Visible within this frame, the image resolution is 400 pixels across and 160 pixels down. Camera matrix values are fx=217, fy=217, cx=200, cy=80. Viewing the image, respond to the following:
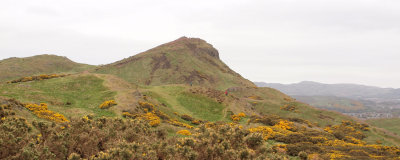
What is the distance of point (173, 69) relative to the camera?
10825cm

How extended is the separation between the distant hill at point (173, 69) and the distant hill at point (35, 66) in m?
17.8

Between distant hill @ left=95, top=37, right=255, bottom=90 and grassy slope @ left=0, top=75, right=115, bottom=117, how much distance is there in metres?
50.9

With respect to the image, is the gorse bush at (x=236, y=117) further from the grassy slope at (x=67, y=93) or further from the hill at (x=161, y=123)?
the grassy slope at (x=67, y=93)

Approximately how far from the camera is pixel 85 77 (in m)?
46.3

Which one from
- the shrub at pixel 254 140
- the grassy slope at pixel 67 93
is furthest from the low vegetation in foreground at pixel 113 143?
the grassy slope at pixel 67 93

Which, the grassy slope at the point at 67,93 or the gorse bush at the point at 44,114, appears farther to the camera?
the grassy slope at the point at 67,93

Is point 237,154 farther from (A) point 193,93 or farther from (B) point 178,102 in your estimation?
(A) point 193,93

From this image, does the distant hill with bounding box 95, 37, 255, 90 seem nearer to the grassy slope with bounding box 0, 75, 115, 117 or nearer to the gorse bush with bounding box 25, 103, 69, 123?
the grassy slope with bounding box 0, 75, 115, 117

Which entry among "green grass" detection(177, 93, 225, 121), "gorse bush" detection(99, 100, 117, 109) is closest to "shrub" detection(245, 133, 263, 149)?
"gorse bush" detection(99, 100, 117, 109)

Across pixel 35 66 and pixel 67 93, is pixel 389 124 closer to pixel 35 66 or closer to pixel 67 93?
pixel 67 93

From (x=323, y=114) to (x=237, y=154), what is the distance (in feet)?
215

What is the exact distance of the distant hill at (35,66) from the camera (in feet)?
283

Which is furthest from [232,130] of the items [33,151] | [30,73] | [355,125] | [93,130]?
[30,73]

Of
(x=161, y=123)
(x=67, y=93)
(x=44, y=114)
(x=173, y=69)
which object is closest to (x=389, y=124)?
(x=161, y=123)
